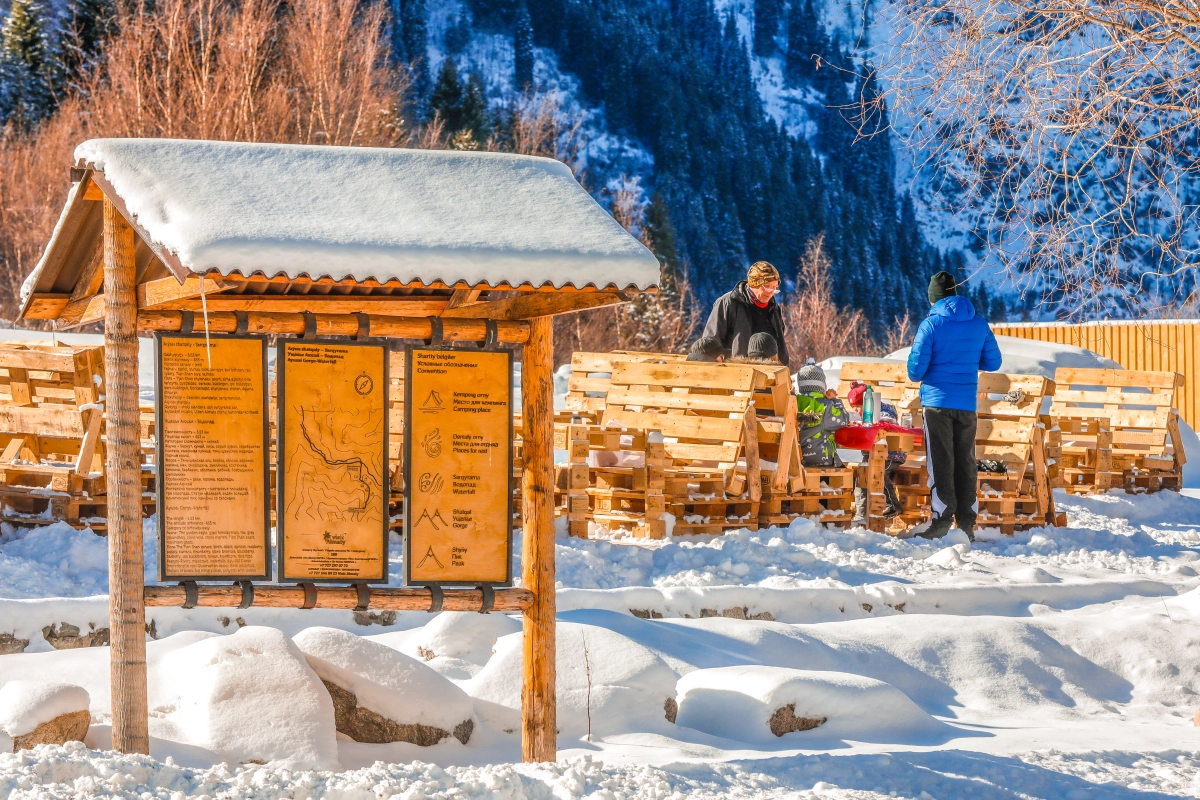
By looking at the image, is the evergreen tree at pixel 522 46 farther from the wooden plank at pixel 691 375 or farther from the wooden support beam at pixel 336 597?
the wooden support beam at pixel 336 597

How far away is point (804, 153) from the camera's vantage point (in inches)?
3521

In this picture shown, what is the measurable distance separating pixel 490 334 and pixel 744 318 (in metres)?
5.65

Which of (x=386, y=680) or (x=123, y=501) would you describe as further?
(x=386, y=680)

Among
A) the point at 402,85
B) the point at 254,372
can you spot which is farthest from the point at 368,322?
the point at 402,85

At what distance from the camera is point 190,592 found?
4273 millimetres

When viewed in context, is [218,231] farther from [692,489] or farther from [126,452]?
[692,489]

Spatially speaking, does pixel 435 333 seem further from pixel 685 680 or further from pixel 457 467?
pixel 685 680

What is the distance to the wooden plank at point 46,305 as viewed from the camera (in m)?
4.94

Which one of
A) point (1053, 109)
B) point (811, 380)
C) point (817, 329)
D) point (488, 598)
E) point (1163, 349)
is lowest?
point (488, 598)

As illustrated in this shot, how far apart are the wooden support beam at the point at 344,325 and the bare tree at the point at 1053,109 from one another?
3.36 metres

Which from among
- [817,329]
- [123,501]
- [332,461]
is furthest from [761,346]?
[817,329]

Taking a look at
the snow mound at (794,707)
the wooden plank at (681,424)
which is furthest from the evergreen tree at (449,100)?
the snow mound at (794,707)

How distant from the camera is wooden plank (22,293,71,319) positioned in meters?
4.94

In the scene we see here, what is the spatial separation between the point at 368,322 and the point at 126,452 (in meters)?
0.95
